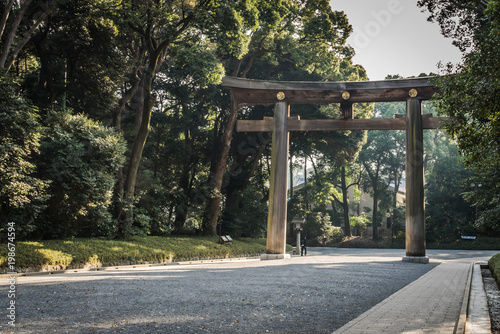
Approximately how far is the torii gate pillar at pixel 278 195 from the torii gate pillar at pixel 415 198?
15.3 ft

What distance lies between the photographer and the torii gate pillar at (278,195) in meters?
15.6

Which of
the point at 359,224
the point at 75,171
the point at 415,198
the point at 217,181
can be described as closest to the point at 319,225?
the point at 359,224

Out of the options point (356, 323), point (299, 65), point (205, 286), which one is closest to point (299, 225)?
point (299, 65)

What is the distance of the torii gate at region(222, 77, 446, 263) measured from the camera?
15.1 m

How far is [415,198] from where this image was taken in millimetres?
15031

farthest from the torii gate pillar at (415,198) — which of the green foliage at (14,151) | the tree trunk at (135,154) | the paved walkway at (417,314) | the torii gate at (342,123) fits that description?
the green foliage at (14,151)

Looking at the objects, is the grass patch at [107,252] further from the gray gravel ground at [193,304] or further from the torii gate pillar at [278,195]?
the torii gate pillar at [278,195]

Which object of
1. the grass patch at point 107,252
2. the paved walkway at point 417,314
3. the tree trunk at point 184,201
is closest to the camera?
the paved walkway at point 417,314

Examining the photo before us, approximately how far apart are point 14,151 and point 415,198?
521 inches

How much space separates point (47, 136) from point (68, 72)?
6.63 meters

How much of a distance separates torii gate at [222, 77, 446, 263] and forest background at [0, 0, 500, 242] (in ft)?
6.60

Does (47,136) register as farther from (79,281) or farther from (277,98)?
(277,98)

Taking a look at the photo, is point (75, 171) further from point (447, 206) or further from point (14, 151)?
point (447, 206)

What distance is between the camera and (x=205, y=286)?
7770mm
